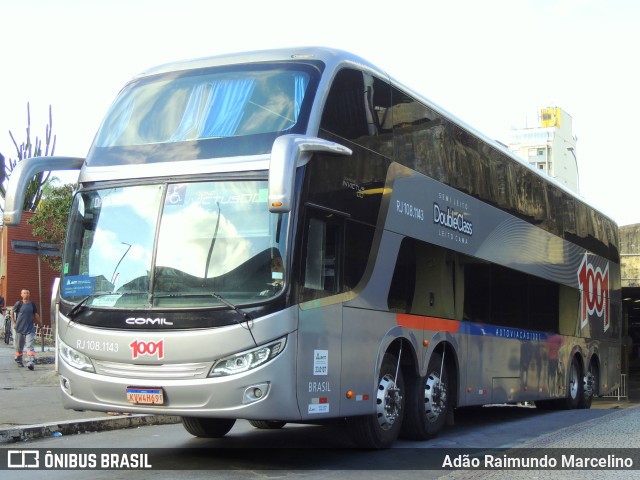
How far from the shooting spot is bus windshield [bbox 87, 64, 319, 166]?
891 cm

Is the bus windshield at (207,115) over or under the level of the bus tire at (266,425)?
over

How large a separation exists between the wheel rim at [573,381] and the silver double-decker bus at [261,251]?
722 centimetres

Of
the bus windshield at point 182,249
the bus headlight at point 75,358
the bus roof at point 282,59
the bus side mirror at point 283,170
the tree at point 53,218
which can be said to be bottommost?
the bus headlight at point 75,358

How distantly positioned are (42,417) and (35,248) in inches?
282

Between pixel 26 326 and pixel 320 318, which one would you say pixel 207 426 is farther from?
pixel 26 326

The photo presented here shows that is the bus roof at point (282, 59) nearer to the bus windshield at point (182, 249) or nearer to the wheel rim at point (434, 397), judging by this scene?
the bus windshield at point (182, 249)

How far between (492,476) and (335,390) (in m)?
2.05

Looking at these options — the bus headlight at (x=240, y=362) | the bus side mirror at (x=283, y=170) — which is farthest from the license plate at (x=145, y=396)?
the bus side mirror at (x=283, y=170)

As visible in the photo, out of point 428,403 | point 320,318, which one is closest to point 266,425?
point 428,403

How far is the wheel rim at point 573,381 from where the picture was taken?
1864 cm

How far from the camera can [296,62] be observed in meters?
9.46

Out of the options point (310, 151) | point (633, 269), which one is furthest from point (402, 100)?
point (633, 269)

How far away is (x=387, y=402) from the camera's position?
34.0 feet

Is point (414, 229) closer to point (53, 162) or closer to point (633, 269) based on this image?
point (53, 162)
